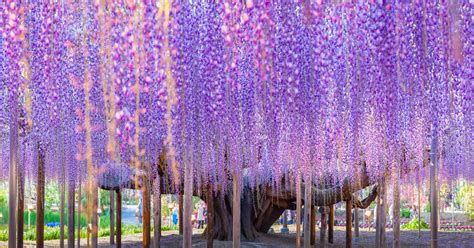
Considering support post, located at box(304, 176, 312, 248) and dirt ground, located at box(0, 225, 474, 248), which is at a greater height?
support post, located at box(304, 176, 312, 248)

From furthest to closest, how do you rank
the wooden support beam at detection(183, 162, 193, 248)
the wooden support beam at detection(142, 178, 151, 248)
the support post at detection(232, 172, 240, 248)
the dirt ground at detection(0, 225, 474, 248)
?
the dirt ground at detection(0, 225, 474, 248), the wooden support beam at detection(142, 178, 151, 248), the support post at detection(232, 172, 240, 248), the wooden support beam at detection(183, 162, 193, 248)

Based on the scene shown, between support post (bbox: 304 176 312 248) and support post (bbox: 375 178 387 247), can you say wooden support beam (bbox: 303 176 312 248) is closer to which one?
support post (bbox: 304 176 312 248)

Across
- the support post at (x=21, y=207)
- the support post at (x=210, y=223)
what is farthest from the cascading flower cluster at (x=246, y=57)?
the support post at (x=210, y=223)

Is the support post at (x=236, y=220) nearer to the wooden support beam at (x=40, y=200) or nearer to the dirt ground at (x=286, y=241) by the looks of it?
the wooden support beam at (x=40, y=200)

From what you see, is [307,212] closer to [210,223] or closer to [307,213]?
[307,213]

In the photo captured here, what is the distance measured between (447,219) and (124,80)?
28.2 meters

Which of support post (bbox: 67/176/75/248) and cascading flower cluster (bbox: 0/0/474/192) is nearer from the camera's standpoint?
cascading flower cluster (bbox: 0/0/474/192)

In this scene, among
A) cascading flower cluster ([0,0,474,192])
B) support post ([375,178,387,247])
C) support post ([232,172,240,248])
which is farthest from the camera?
support post ([375,178,387,247])

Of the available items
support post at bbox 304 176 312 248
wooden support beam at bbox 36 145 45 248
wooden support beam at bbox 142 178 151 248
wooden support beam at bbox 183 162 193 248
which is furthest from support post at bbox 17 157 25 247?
support post at bbox 304 176 312 248

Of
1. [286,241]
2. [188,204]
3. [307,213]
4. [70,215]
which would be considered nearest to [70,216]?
[70,215]

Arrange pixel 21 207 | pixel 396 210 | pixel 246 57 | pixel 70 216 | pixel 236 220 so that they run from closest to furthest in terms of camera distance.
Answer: pixel 246 57
pixel 236 220
pixel 396 210
pixel 70 216
pixel 21 207

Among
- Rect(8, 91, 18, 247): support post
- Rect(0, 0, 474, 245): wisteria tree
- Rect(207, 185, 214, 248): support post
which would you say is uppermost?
Rect(0, 0, 474, 245): wisteria tree

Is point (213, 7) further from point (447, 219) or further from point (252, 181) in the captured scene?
point (447, 219)

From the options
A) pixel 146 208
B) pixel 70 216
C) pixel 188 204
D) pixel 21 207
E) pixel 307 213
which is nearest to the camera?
pixel 188 204
